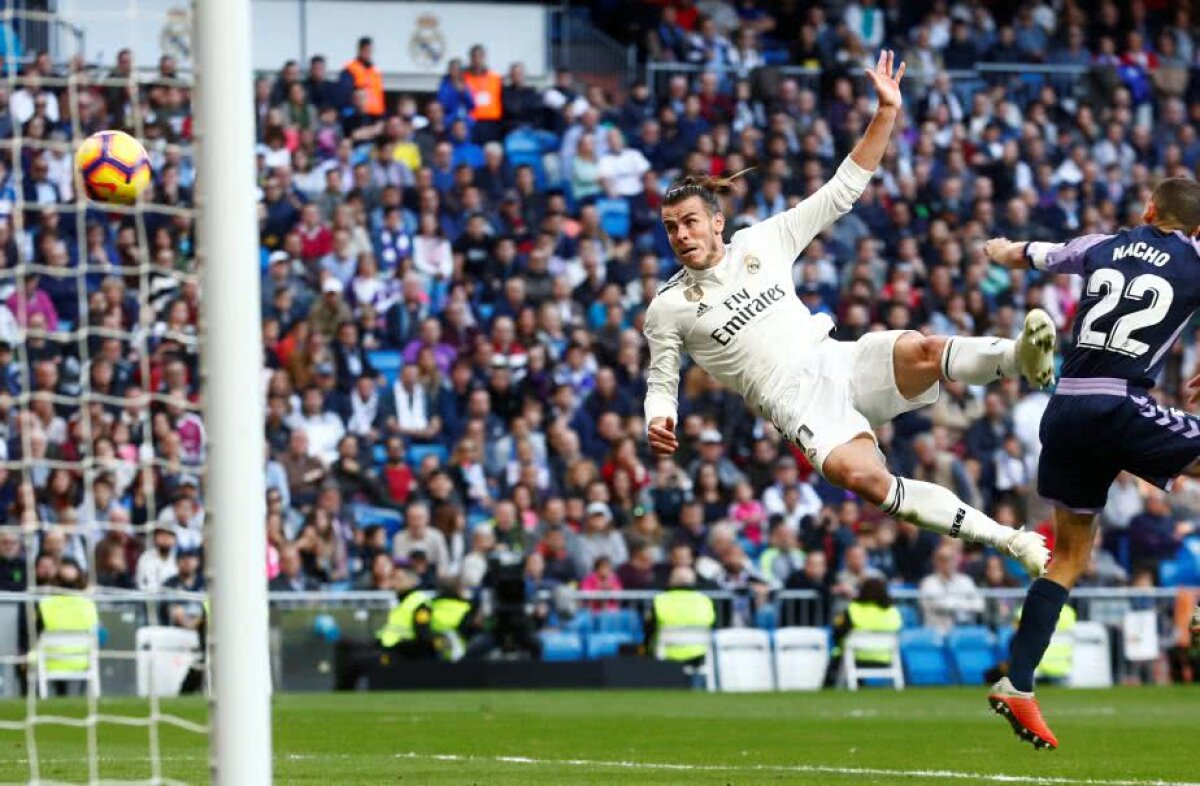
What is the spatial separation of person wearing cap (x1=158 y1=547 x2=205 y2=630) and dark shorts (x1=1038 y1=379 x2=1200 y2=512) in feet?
34.9

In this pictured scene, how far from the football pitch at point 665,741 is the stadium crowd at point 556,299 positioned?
274cm

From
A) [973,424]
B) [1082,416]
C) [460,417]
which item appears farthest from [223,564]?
[973,424]

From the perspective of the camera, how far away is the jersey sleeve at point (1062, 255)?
984 cm

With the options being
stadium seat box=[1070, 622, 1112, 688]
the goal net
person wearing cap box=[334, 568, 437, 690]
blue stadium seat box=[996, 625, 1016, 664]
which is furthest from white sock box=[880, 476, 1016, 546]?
stadium seat box=[1070, 622, 1112, 688]

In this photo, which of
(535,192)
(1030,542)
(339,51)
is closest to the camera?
(1030,542)

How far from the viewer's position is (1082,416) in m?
9.77

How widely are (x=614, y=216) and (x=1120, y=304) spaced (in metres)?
15.6

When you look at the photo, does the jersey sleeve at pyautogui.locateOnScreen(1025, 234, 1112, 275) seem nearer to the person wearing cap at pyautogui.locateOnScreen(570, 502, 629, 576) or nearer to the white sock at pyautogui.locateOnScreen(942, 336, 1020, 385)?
the white sock at pyautogui.locateOnScreen(942, 336, 1020, 385)

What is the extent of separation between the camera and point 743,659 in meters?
20.6

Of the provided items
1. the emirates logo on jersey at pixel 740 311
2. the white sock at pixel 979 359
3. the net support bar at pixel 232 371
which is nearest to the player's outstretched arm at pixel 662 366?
the emirates logo on jersey at pixel 740 311

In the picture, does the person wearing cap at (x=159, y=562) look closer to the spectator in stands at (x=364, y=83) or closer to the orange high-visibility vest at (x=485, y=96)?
the spectator in stands at (x=364, y=83)

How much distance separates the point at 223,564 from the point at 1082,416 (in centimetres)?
487

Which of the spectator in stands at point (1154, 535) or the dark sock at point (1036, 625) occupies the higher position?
the dark sock at point (1036, 625)

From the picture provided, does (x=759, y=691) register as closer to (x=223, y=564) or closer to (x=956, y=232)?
(x=956, y=232)
